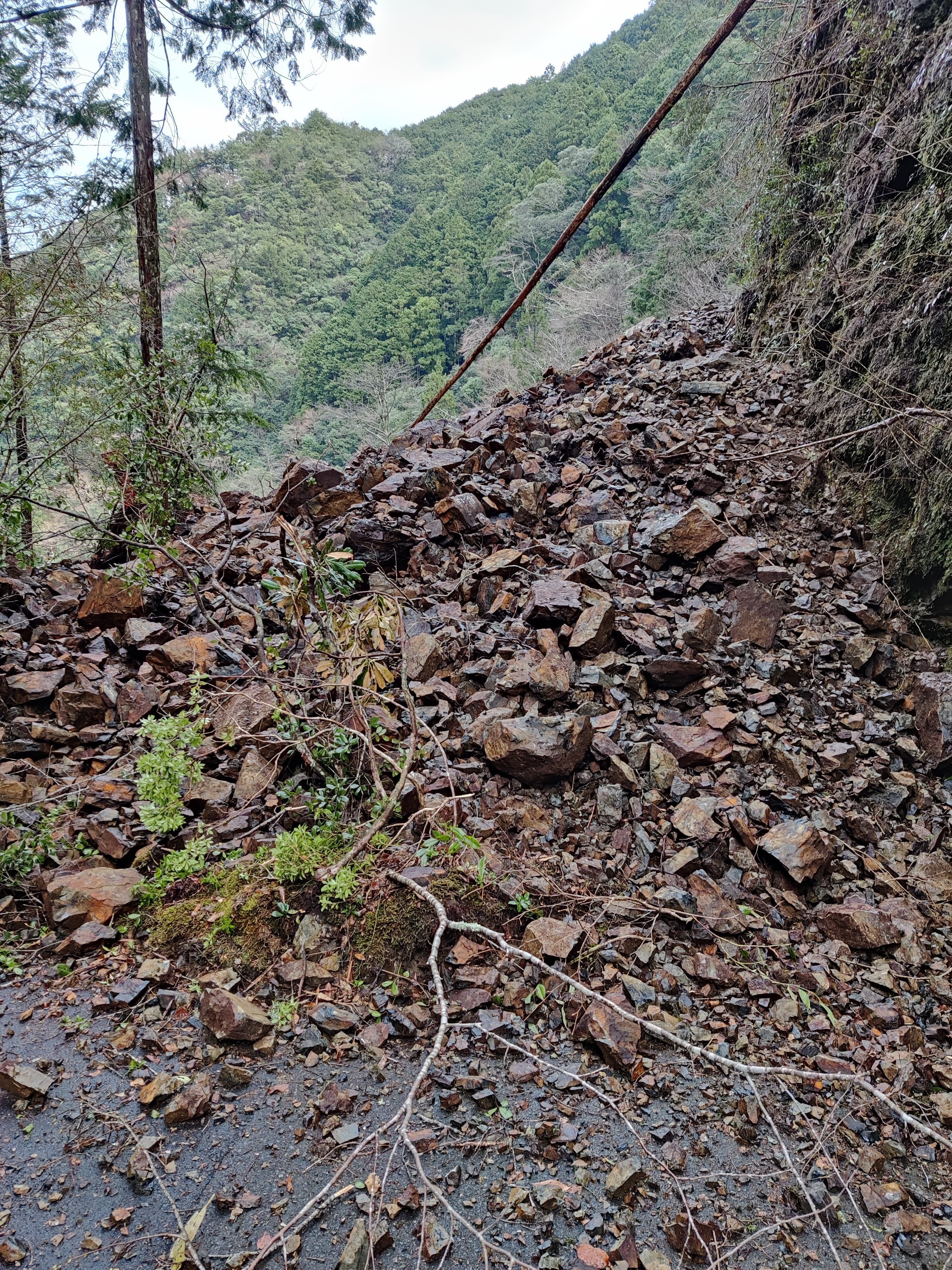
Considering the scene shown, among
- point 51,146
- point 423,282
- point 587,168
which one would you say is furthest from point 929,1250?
point 587,168

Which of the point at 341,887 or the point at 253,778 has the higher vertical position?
the point at 253,778

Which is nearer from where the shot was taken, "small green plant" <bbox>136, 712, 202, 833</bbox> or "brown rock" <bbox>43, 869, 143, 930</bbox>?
"brown rock" <bbox>43, 869, 143, 930</bbox>

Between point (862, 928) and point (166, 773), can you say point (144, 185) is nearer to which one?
point (166, 773)

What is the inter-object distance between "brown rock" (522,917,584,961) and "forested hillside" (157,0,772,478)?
942cm

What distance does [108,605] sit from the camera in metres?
3.46

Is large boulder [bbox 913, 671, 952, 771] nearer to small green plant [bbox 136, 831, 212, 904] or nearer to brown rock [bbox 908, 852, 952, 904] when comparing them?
brown rock [bbox 908, 852, 952, 904]

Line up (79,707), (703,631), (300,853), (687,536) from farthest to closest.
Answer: (687,536), (703,631), (79,707), (300,853)

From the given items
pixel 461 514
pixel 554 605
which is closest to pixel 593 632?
pixel 554 605

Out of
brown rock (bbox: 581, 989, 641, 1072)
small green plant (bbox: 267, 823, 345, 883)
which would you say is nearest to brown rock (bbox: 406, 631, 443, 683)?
small green plant (bbox: 267, 823, 345, 883)

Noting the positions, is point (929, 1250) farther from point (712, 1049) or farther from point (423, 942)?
point (423, 942)

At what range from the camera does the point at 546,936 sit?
76.2 inches

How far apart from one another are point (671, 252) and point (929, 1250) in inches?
748

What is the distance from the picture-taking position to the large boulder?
2496 mm

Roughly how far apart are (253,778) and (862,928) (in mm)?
2211
